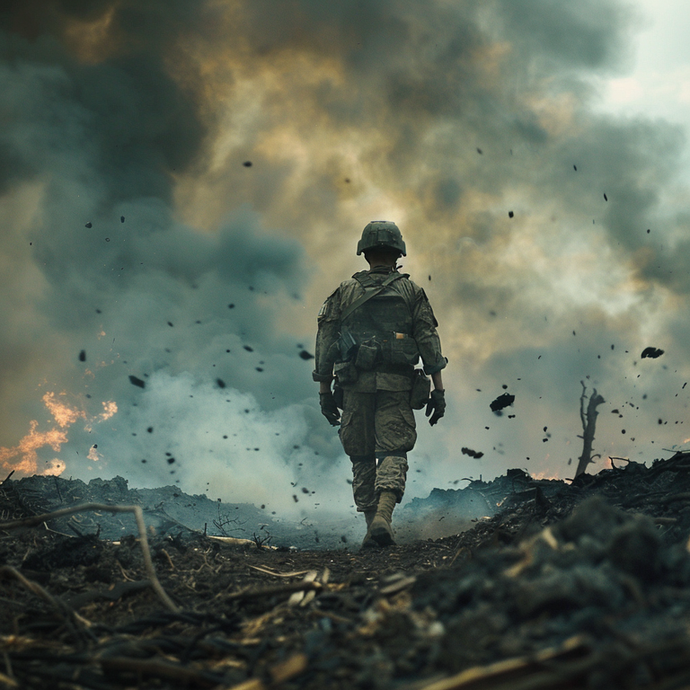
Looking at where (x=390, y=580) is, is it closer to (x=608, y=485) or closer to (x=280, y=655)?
(x=280, y=655)

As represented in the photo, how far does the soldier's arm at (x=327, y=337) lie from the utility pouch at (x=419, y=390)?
106cm

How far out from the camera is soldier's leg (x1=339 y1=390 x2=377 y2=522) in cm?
676

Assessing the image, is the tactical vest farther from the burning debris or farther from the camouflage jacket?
the burning debris

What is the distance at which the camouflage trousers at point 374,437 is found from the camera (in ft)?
21.3

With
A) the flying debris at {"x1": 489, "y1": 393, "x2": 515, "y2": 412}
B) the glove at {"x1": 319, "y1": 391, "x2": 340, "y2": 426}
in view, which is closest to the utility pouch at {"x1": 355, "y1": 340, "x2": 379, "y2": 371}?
the glove at {"x1": 319, "y1": 391, "x2": 340, "y2": 426}

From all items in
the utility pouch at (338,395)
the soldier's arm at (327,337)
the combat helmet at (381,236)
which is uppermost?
the combat helmet at (381,236)

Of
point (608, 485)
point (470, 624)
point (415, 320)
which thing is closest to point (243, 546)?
point (415, 320)

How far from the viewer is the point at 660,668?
1.40 metres

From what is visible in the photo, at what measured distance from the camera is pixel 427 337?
266 inches

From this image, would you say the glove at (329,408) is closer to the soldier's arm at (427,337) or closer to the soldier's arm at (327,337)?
the soldier's arm at (327,337)

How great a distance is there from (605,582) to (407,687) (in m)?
0.67

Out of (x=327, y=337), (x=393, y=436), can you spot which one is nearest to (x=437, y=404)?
(x=393, y=436)

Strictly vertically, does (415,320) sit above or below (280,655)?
above

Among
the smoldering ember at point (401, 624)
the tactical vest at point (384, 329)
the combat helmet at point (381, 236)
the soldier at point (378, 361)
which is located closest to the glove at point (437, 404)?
the soldier at point (378, 361)
